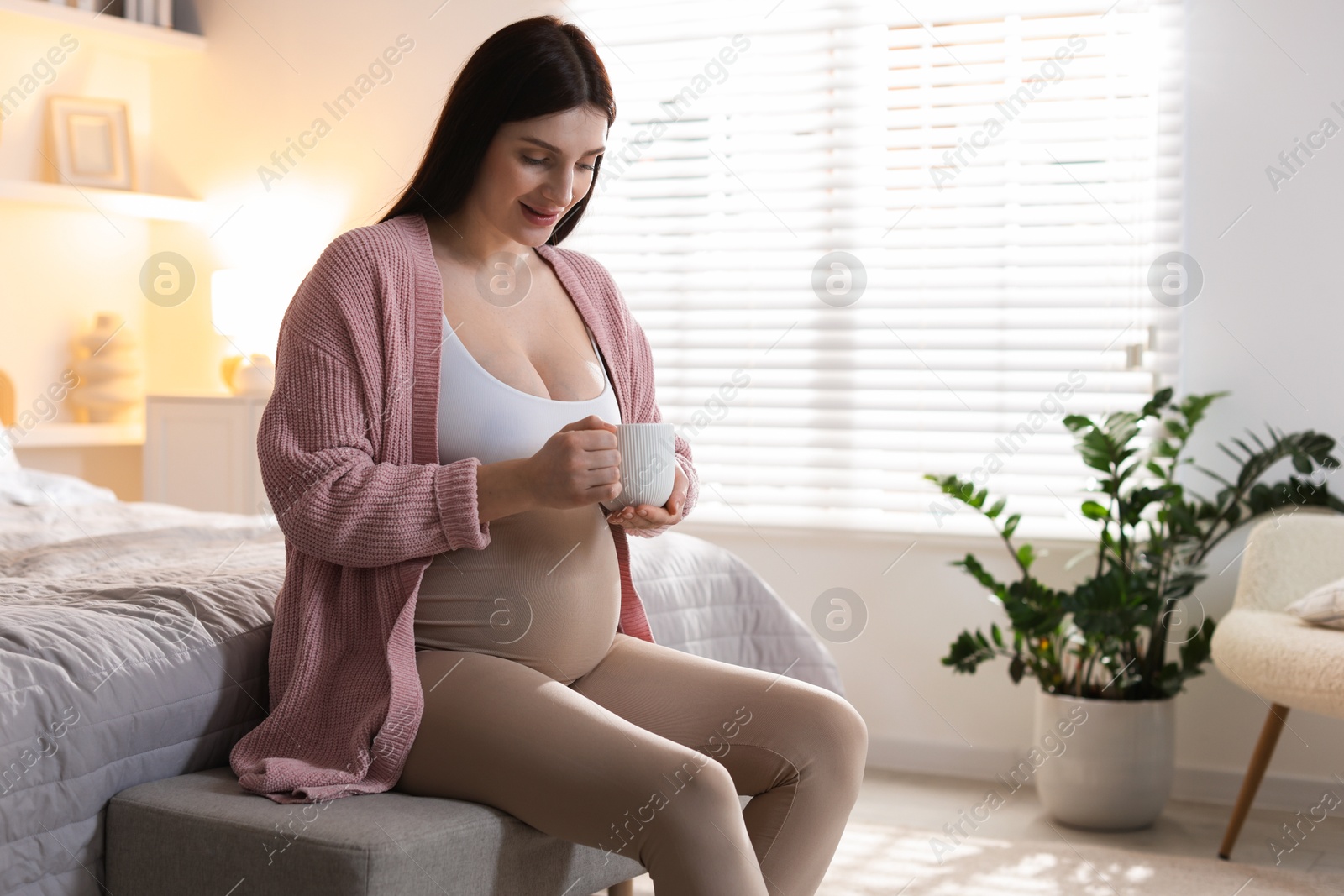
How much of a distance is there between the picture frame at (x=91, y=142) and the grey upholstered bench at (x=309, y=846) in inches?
119

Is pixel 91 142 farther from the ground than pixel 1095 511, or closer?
farther from the ground

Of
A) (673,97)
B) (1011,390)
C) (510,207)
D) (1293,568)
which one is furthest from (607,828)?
(673,97)

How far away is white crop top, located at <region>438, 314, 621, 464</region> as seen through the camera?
1272mm

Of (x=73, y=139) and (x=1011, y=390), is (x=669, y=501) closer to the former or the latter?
(x=1011, y=390)

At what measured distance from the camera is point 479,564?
1.24 metres

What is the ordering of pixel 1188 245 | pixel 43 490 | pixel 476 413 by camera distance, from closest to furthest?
pixel 476 413, pixel 43 490, pixel 1188 245

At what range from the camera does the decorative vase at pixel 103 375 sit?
12.2 ft

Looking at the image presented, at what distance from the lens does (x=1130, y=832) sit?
100 inches

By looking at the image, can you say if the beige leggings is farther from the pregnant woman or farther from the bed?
the bed

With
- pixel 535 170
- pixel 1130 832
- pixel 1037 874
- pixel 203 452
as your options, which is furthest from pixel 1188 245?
pixel 203 452

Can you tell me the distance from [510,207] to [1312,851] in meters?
2.09

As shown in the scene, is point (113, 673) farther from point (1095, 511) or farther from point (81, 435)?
point (81, 435)

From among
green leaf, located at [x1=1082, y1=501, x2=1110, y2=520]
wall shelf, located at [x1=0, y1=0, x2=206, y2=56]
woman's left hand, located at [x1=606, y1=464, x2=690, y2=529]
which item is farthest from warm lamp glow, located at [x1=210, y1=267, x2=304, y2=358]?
woman's left hand, located at [x1=606, y1=464, x2=690, y2=529]

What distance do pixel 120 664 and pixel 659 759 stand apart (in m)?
0.57
